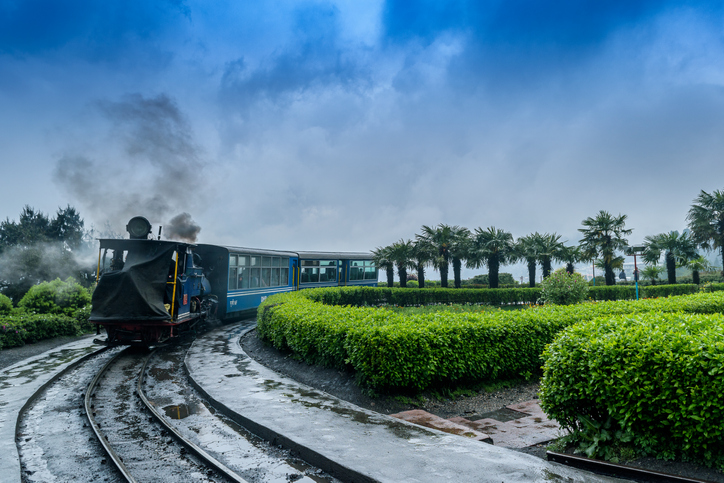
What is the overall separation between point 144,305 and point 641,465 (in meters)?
11.2

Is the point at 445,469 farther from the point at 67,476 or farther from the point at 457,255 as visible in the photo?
the point at 457,255

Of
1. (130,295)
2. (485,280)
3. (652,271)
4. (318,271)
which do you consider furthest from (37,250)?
(652,271)

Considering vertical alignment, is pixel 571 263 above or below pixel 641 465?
above

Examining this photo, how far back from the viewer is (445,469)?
4340 mm

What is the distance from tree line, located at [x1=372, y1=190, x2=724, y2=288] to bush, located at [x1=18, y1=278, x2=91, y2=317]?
67.1ft

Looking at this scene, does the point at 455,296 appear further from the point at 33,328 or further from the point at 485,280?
the point at 33,328

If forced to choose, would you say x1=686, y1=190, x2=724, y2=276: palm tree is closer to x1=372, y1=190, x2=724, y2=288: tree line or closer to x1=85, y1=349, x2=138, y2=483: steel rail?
x1=372, y1=190, x2=724, y2=288: tree line

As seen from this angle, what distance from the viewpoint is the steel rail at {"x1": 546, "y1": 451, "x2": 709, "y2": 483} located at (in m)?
4.01

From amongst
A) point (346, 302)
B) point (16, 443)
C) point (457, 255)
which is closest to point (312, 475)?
point (16, 443)

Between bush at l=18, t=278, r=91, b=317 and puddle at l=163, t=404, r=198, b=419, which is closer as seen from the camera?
puddle at l=163, t=404, r=198, b=419

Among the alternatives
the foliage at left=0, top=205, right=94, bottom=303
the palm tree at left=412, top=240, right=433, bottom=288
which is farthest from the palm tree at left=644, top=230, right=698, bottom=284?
the foliage at left=0, top=205, right=94, bottom=303

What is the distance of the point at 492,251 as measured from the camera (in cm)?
3341

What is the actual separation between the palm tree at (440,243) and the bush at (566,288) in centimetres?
1648

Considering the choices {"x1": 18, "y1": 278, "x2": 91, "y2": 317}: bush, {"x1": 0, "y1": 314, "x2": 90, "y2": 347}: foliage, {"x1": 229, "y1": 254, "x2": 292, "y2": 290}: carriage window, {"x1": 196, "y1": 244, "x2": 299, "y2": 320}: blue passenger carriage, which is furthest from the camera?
{"x1": 229, "y1": 254, "x2": 292, "y2": 290}: carriage window
